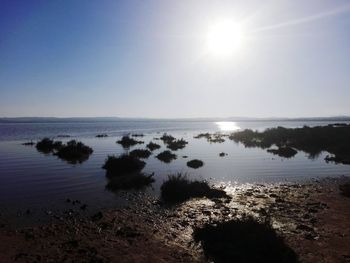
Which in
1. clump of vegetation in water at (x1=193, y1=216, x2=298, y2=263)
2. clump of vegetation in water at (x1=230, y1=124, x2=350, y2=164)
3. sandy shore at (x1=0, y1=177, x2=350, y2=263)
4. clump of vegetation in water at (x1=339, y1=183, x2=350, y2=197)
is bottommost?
clump of vegetation in water at (x1=230, y1=124, x2=350, y2=164)

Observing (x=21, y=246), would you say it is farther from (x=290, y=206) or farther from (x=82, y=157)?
(x=82, y=157)

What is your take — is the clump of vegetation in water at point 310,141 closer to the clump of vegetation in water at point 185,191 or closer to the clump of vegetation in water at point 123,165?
the clump of vegetation in water at point 123,165

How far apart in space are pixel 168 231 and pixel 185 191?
268 inches

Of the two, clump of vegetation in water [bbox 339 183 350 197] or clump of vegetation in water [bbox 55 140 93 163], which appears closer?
clump of vegetation in water [bbox 339 183 350 197]

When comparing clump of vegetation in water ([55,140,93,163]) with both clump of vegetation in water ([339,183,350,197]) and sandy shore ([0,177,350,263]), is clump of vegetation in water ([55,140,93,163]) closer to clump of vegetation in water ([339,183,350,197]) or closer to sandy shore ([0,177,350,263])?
sandy shore ([0,177,350,263])

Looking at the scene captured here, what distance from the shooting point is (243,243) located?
12953 mm

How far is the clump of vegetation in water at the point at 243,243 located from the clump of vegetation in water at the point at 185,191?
6662 mm

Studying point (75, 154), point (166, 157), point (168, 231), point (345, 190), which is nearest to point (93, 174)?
point (166, 157)

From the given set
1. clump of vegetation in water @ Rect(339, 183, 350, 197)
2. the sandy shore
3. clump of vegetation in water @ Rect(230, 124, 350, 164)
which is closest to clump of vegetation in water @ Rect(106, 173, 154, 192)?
the sandy shore

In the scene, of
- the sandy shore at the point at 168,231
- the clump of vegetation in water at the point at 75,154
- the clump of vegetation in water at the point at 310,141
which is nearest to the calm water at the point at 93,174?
the clump of vegetation in water at the point at 75,154

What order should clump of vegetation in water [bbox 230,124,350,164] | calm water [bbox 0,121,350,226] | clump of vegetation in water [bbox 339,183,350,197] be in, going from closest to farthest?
1. calm water [bbox 0,121,350,226]
2. clump of vegetation in water [bbox 339,183,350,197]
3. clump of vegetation in water [bbox 230,124,350,164]

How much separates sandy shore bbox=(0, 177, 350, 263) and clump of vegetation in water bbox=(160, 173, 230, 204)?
3.36 feet

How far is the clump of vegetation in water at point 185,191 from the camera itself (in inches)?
847

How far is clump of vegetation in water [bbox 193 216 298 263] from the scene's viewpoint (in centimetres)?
1212
